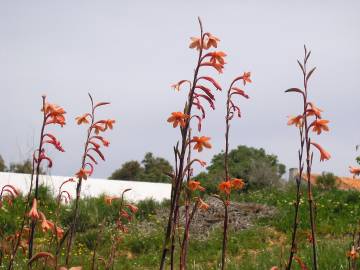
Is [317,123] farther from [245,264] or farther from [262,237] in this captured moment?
[262,237]

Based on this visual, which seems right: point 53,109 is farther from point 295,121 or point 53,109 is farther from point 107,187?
point 107,187

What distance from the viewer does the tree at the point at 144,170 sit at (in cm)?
2954

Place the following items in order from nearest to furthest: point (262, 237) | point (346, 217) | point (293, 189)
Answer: point (262, 237)
point (346, 217)
point (293, 189)

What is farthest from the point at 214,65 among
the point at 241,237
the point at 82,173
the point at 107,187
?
the point at 107,187

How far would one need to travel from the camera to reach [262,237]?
9.27 meters

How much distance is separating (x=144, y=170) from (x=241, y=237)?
73.1ft

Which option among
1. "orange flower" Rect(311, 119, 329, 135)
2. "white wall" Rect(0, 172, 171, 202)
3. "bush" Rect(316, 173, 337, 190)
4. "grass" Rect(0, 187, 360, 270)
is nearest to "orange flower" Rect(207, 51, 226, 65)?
"orange flower" Rect(311, 119, 329, 135)

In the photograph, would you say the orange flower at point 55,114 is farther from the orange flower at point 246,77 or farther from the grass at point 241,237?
the grass at point 241,237

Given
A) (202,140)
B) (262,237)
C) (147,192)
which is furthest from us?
(147,192)

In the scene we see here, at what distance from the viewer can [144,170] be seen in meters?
31.3

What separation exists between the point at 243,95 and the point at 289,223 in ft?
26.0

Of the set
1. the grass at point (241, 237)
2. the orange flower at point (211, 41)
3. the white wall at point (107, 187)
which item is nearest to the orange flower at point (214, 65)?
the orange flower at point (211, 41)

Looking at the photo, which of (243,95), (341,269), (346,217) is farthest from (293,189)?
(243,95)

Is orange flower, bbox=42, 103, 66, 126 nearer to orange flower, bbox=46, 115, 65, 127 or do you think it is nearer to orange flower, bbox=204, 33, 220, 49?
orange flower, bbox=46, 115, 65, 127
